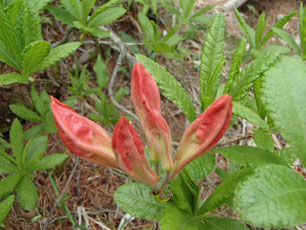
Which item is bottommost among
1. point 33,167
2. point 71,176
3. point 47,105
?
point 71,176

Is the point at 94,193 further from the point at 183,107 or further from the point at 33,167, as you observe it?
the point at 183,107

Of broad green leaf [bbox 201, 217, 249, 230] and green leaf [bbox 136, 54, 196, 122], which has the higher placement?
green leaf [bbox 136, 54, 196, 122]

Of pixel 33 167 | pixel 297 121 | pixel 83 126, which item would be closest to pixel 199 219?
pixel 297 121

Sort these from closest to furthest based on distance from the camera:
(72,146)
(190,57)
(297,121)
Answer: (72,146) < (297,121) < (190,57)

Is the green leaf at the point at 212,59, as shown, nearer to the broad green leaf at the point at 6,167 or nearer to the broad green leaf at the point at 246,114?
the broad green leaf at the point at 246,114

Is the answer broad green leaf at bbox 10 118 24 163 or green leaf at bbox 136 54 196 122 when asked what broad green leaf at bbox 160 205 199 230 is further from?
broad green leaf at bbox 10 118 24 163

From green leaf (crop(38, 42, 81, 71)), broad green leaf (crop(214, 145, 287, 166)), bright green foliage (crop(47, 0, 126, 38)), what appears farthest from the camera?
bright green foliage (crop(47, 0, 126, 38))

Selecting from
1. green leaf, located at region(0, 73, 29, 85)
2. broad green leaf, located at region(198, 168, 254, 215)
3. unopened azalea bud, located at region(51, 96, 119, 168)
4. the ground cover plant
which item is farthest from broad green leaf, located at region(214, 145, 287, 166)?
green leaf, located at region(0, 73, 29, 85)
